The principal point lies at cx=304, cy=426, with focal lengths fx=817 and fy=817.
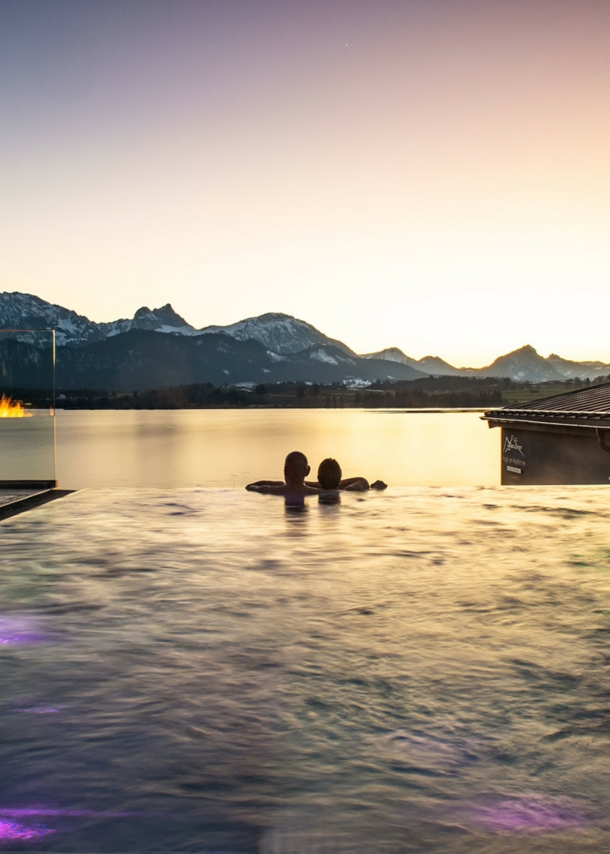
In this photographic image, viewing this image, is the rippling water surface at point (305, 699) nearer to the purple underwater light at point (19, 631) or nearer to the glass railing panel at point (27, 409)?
the purple underwater light at point (19, 631)

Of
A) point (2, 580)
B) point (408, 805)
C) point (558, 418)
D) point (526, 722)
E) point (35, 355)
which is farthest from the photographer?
point (558, 418)

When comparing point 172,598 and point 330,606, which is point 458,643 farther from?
point 172,598

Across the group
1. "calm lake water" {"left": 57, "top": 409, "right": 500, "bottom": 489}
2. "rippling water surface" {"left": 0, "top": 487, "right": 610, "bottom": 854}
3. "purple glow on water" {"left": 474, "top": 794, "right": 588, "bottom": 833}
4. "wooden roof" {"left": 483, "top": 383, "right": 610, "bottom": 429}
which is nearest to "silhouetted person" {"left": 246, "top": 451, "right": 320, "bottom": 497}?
"rippling water surface" {"left": 0, "top": 487, "right": 610, "bottom": 854}

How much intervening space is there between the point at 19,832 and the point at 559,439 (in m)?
19.8

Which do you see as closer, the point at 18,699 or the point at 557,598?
the point at 18,699

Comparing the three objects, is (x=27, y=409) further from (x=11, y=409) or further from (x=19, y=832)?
(x=19, y=832)

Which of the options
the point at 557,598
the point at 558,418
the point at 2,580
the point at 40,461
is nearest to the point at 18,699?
the point at 2,580

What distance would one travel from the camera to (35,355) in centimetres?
1073

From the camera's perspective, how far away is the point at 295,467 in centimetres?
1038

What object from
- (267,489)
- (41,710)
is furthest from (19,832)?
(267,489)

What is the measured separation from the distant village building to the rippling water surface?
485 inches

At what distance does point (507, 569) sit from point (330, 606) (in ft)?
5.76

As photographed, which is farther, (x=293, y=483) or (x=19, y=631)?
(x=293, y=483)

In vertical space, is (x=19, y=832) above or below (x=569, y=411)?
below
